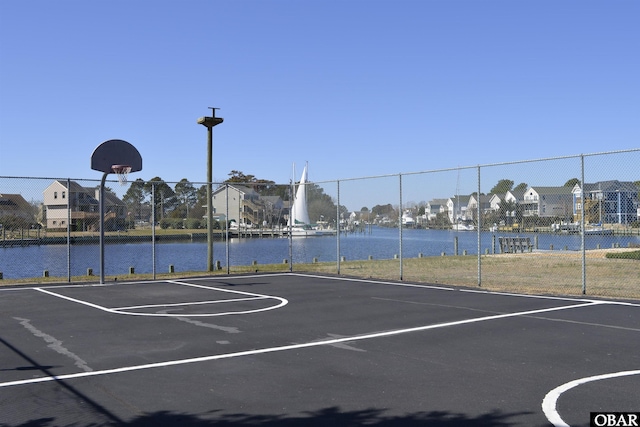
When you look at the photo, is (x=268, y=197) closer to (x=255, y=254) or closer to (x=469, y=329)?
(x=255, y=254)

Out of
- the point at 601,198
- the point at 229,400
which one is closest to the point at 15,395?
the point at 229,400

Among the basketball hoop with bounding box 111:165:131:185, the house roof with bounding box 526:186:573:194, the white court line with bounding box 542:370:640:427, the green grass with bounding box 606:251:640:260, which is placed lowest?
the white court line with bounding box 542:370:640:427

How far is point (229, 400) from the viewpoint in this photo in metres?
5.86

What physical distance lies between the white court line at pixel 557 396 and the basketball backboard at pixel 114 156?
14.5 m

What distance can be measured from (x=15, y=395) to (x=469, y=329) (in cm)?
634

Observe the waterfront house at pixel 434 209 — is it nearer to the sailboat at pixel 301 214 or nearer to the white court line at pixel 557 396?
the sailboat at pixel 301 214

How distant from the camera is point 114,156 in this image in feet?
58.6

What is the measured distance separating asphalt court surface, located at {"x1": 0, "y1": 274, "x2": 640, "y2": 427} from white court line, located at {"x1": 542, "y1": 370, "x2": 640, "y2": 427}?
0.02 metres

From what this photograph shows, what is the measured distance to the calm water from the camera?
17.9 meters

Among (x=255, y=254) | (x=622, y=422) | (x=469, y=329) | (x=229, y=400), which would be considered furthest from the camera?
(x=255, y=254)

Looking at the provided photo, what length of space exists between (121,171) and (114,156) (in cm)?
49

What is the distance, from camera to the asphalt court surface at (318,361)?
216 inches

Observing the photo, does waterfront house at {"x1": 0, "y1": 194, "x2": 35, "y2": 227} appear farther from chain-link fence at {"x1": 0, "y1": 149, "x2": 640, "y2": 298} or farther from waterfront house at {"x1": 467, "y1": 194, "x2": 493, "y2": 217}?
waterfront house at {"x1": 467, "y1": 194, "x2": 493, "y2": 217}

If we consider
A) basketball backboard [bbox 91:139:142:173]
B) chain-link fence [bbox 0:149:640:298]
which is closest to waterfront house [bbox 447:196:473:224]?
chain-link fence [bbox 0:149:640:298]
